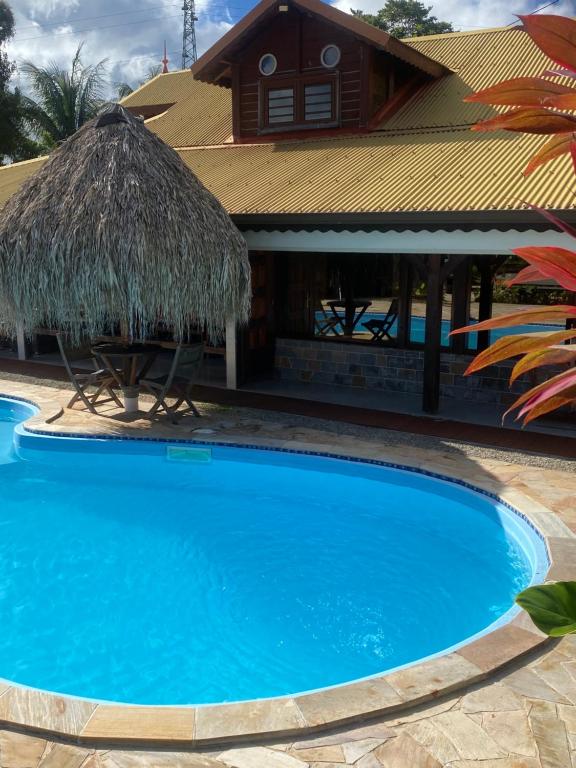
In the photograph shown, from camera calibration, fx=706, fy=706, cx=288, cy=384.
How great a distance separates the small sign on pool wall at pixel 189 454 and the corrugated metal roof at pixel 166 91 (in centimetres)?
1184

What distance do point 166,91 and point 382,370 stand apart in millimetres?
11243

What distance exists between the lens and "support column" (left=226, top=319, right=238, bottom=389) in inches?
434

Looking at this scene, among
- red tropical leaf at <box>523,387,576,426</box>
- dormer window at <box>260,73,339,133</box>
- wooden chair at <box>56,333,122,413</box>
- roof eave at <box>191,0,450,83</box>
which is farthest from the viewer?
dormer window at <box>260,73,339,133</box>

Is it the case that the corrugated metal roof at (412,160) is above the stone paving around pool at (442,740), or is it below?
above

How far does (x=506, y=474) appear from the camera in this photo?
24.1 feet

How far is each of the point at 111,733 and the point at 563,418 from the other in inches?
301

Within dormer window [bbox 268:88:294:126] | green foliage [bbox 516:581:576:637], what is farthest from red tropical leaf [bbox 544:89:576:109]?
dormer window [bbox 268:88:294:126]

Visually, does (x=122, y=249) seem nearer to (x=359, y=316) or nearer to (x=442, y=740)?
(x=359, y=316)

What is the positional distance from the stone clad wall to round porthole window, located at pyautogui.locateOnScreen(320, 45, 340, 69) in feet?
15.5

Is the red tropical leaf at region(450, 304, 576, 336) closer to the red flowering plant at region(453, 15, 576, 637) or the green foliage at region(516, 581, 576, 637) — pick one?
the red flowering plant at region(453, 15, 576, 637)

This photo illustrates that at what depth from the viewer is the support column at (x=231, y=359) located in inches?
434

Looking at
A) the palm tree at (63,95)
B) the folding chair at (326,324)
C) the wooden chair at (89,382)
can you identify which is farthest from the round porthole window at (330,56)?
the palm tree at (63,95)

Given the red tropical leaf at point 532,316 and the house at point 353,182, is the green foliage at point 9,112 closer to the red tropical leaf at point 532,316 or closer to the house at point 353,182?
the house at point 353,182

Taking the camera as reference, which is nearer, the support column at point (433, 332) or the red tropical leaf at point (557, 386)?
the red tropical leaf at point (557, 386)
